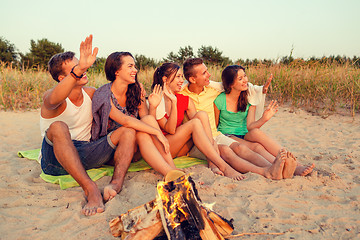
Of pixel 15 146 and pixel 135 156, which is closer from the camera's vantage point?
pixel 135 156

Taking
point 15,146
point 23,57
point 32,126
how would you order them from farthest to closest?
point 23,57 → point 32,126 → point 15,146

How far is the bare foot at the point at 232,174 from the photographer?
3.00 m

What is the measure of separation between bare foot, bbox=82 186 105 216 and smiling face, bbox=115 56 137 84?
1.29 m

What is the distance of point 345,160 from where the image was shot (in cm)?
368

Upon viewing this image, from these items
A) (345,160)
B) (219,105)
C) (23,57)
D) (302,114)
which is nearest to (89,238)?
(219,105)

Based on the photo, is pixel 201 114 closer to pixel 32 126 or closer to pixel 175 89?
pixel 175 89

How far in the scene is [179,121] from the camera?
3594 mm

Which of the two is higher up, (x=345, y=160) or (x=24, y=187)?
(x=345, y=160)

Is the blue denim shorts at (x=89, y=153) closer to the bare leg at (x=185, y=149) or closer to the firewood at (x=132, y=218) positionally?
the bare leg at (x=185, y=149)

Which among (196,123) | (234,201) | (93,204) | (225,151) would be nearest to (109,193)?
(93,204)

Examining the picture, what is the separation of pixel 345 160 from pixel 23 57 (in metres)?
21.8

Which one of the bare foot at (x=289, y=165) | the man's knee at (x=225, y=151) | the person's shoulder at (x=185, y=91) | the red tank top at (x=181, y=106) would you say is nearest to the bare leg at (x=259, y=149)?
the man's knee at (x=225, y=151)

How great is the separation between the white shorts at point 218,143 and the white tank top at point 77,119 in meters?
1.32

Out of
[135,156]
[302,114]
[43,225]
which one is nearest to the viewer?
[43,225]
